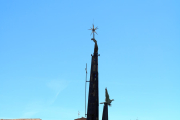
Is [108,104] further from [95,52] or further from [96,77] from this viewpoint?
[95,52]

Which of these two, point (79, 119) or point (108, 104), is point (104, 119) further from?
point (79, 119)

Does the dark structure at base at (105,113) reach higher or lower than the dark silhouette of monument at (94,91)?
lower

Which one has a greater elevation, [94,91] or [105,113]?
[94,91]

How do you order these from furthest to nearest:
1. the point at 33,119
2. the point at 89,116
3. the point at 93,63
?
the point at 33,119
the point at 93,63
the point at 89,116

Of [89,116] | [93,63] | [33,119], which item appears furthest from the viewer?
[33,119]

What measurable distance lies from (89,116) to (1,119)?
32.6 m

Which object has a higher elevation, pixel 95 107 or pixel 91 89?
pixel 91 89

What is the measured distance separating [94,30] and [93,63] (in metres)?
5.85

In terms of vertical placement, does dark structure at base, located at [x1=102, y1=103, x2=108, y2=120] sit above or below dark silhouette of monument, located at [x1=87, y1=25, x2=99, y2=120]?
below

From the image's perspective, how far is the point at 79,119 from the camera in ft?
217

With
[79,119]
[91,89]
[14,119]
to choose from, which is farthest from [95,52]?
[14,119]

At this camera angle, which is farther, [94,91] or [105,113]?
[94,91]

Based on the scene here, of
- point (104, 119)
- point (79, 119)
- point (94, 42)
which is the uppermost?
point (94, 42)

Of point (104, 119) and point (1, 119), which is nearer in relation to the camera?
point (104, 119)
